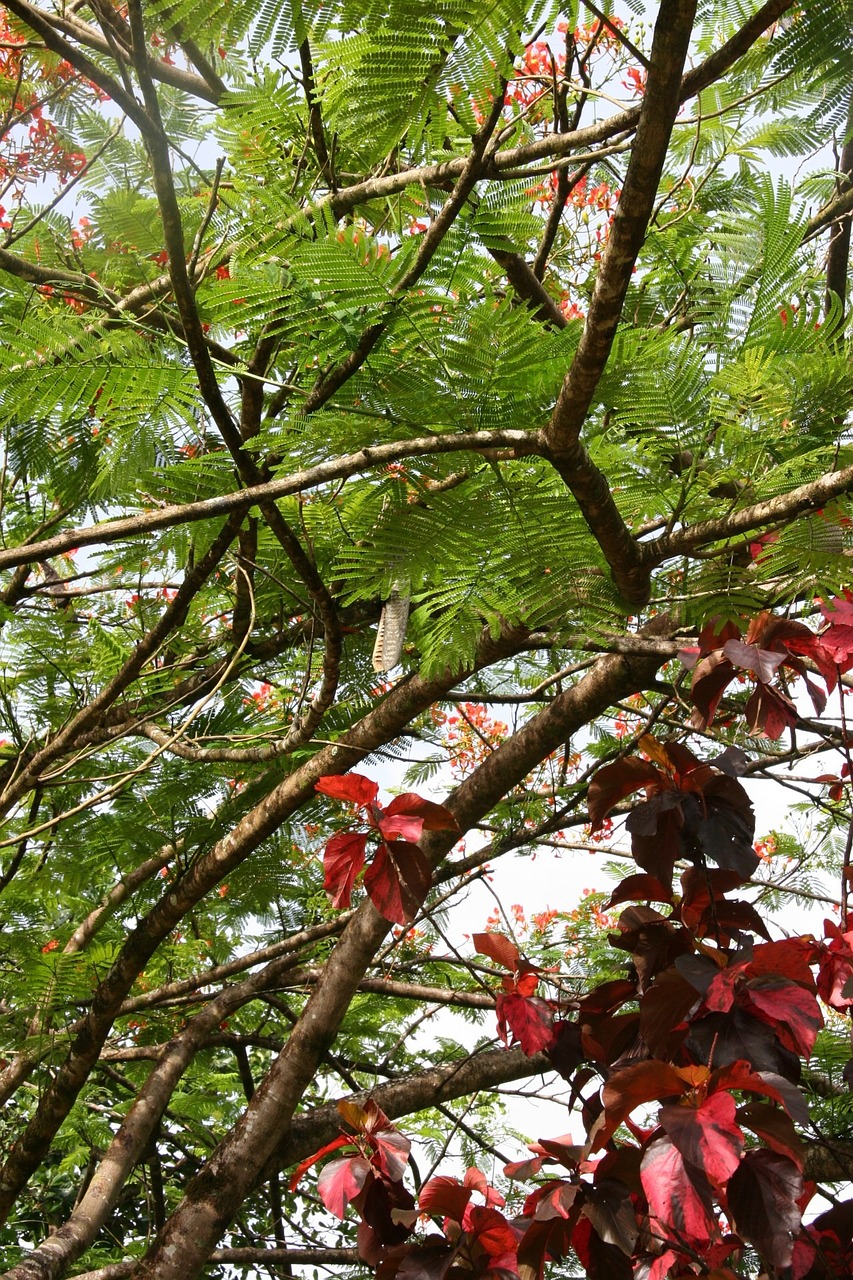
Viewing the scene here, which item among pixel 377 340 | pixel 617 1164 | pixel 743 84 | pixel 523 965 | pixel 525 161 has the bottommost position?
pixel 617 1164

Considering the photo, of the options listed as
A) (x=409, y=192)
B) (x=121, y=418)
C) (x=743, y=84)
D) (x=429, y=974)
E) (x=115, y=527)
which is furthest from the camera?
(x=429, y=974)

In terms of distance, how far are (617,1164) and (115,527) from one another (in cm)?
118

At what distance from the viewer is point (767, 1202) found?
1209 millimetres

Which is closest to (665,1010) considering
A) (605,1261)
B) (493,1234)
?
(605,1261)

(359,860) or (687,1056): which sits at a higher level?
(359,860)

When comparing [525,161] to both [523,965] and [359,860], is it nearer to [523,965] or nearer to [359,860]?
[359,860]

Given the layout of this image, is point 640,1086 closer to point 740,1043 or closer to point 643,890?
point 740,1043

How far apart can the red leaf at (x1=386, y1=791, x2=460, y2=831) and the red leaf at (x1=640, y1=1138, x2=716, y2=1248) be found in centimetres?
66

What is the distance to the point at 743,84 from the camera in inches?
84.4

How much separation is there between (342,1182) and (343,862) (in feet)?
1.66

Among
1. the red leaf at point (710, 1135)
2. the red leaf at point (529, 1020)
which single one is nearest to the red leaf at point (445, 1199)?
the red leaf at point (529, 1020)

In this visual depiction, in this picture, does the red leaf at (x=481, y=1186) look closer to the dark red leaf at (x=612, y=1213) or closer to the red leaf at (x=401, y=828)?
the dark red leaf at (x=612, y=1213)

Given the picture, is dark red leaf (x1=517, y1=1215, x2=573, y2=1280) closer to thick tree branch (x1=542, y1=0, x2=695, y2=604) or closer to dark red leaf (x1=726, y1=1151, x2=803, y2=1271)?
dark red leaf (x1=726, y1=1151, x2=803, y2=1271)

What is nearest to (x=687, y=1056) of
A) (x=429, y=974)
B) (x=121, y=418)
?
(x=121, y=418)
